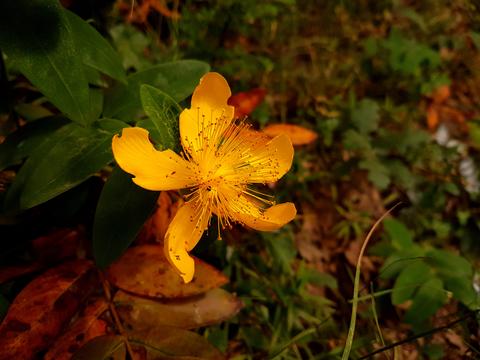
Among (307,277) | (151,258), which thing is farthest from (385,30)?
(151,258)

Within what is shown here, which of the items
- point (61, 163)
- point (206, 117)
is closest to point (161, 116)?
point (206, 117)

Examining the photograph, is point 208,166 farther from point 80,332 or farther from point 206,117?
point 80,332

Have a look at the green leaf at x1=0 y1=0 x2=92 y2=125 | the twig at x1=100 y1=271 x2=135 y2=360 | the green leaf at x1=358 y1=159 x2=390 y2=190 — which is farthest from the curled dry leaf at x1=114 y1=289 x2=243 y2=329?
the green leaf at x1=358 y1=159 x2=390 y2=190

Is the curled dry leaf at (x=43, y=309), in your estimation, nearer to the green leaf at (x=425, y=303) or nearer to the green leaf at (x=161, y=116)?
the green leaf at (x=161, y=116)

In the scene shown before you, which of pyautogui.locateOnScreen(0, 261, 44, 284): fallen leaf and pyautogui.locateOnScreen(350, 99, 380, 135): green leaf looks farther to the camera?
pyautogui.locateOnScreen(350, 99, 380, 135): green leaf

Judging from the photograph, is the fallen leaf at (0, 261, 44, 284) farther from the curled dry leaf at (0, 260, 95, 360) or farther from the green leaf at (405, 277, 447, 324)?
the green leaf at (405, 277, 447, 324)
